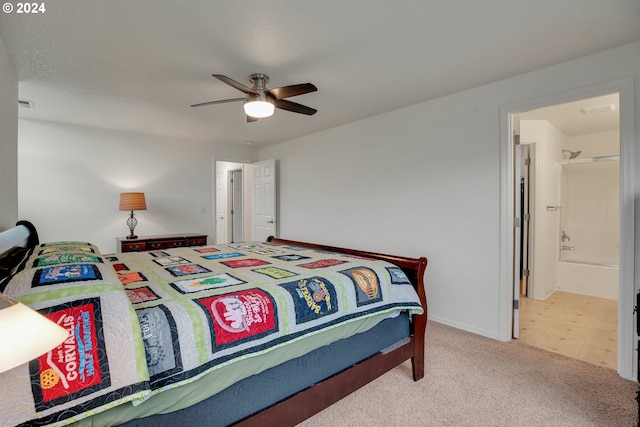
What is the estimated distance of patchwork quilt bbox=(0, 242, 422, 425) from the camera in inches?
36.0

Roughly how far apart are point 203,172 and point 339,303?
4.10 meters

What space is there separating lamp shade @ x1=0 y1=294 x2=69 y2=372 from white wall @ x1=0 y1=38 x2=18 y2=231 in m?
2.13

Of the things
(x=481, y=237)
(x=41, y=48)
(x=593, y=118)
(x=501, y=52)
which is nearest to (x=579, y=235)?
(x=593, y=118)

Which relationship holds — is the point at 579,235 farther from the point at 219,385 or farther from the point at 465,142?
the point at 219,385

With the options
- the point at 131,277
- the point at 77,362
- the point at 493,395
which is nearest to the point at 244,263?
the point at 131,277

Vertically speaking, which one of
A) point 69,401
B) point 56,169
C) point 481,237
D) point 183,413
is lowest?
point 183,413

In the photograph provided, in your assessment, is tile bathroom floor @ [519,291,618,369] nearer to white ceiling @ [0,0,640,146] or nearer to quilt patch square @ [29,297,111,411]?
white ceiling @ [0,0,640,146]

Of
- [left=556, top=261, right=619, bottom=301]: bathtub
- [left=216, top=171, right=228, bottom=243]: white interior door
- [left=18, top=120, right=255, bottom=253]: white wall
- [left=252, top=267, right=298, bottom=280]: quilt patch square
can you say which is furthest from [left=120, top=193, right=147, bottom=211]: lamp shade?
[left=556, top=261, right=619, bottom=301]: bathtub

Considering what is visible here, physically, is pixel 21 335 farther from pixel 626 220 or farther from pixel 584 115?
pixel 584 115

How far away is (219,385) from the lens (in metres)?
1.25

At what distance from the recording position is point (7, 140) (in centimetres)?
221

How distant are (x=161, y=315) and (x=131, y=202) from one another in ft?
11.3

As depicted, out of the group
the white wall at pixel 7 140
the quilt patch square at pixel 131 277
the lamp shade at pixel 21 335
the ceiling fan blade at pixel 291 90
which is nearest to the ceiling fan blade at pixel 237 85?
the ceiling fan blade at pixel 291 90

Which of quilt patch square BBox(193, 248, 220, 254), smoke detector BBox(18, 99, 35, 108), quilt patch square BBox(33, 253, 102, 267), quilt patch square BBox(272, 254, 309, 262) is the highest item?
smoke detector BBox(18, 99, 35, 108)
